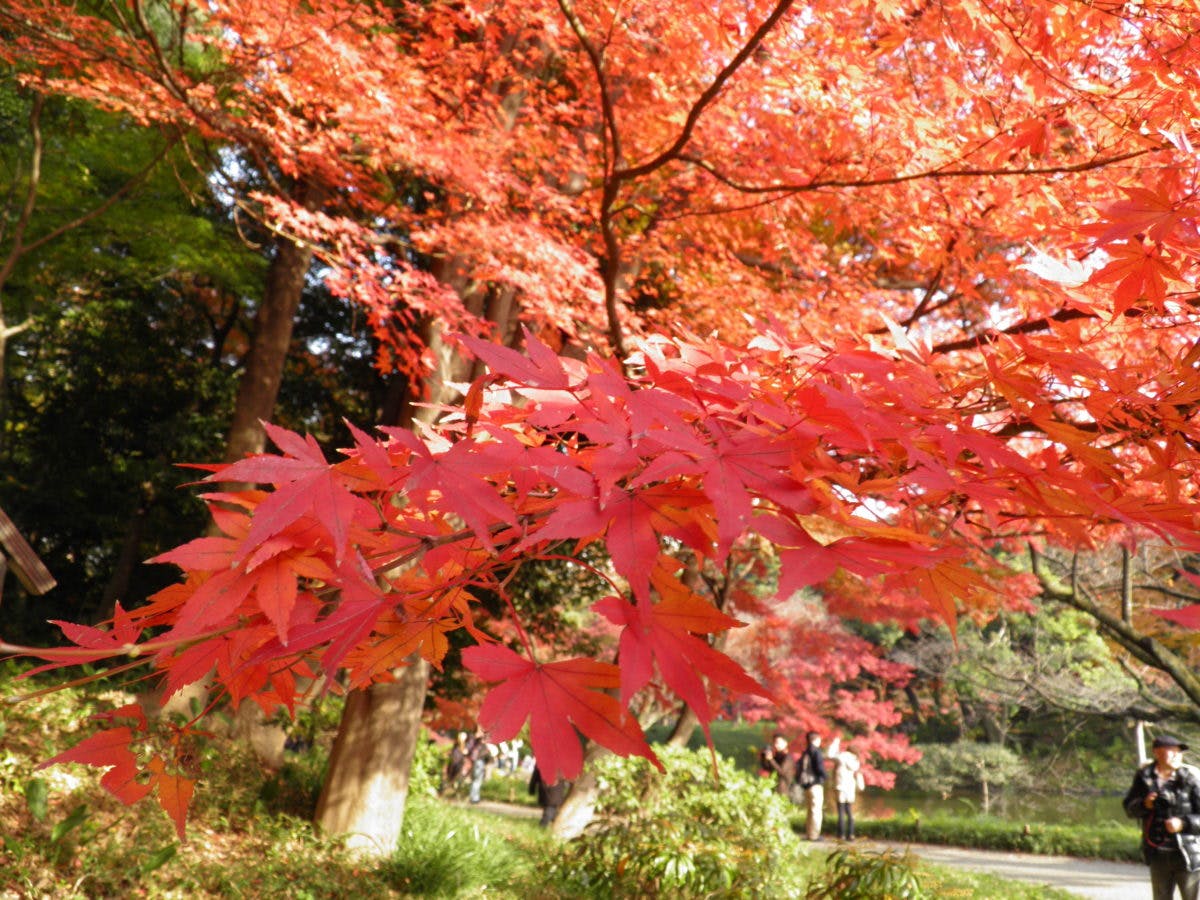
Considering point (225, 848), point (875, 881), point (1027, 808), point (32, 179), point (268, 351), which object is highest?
point (32, 179)

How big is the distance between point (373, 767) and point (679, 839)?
2339mm

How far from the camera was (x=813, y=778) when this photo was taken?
12.1 metres

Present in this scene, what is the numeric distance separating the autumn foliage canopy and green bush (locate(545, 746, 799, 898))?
2943 millimetres

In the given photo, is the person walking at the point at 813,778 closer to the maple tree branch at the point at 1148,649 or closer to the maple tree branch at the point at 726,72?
the maple tree branch at the point at 1148,649

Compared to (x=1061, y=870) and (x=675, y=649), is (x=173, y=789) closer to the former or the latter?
(x=675, y=649)

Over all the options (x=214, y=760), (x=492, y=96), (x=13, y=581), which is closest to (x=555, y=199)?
(x=492, y=96)

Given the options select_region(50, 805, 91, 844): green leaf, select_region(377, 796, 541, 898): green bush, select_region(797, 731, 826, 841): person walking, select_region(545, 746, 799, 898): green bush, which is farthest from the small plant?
select_region(797, 731, 826, 841): person walking

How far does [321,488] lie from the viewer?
3.22 feet

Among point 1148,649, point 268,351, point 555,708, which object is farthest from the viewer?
point 268,351

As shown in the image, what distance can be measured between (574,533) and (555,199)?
21.0ft

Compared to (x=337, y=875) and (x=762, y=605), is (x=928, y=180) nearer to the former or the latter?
(x=337, y=875)

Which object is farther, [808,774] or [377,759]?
[808,774]

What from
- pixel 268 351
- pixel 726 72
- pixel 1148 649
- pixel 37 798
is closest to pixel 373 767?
pixel 37 798

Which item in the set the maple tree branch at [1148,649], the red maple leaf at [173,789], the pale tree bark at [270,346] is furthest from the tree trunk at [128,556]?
the red maple leaf at [173,789]
